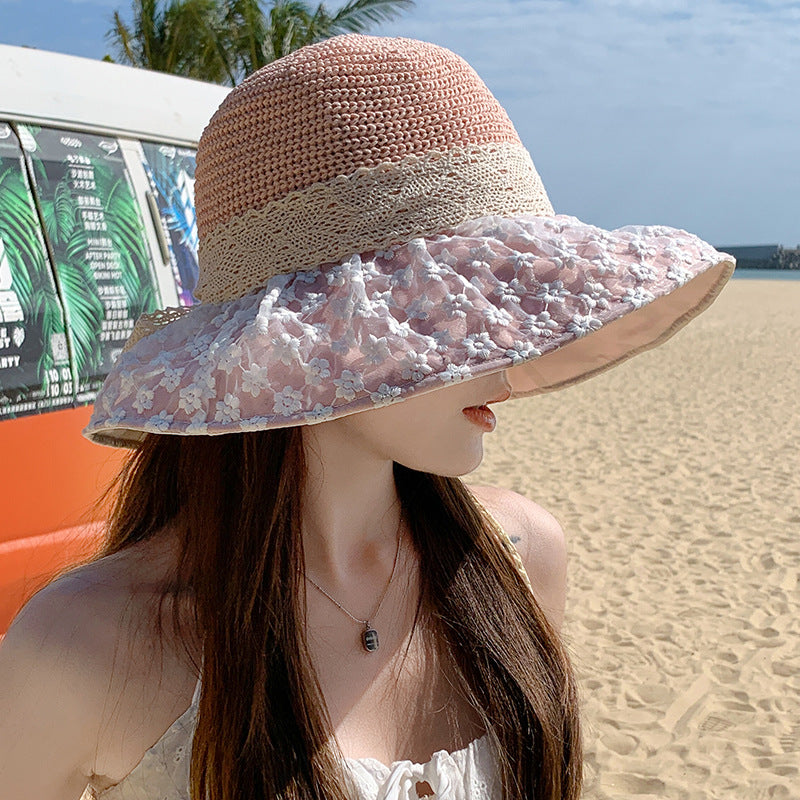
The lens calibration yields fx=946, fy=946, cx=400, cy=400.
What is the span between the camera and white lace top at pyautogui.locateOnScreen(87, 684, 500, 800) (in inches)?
43.3

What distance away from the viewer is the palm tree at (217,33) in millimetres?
15836

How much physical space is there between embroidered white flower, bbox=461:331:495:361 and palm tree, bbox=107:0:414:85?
51.9ft

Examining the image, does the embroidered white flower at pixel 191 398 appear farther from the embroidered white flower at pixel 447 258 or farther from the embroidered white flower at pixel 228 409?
the embroidered white flower at pixel 447 258

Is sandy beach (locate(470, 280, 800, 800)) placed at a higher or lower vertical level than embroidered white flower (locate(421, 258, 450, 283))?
lower

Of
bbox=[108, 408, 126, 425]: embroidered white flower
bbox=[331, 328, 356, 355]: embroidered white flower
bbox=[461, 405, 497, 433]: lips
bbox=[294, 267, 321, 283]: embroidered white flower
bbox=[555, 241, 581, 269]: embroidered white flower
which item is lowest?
bbox=[461, 405, 497, 433]: lips

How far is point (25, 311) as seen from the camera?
2.26 m

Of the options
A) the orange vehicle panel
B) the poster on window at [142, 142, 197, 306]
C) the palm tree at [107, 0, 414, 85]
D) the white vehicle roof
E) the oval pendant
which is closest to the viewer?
the oval pendant

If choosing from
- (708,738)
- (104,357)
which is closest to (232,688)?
(104,357)

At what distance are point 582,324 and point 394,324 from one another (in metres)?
0.20

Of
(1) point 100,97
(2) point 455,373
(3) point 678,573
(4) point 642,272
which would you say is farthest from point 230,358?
(3) point 678,573

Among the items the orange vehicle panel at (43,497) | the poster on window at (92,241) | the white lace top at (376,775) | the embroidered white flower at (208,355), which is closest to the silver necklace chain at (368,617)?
the white lace top at (376,775)

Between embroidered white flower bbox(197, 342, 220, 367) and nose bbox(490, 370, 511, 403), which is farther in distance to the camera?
nose bbox(490, 370, 511, 403)

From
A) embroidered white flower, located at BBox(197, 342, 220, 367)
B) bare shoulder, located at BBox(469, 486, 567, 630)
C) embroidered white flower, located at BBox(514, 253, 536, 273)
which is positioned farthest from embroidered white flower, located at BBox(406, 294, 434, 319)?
bare shoulder, located at BBox(469, 486, 567, 630)

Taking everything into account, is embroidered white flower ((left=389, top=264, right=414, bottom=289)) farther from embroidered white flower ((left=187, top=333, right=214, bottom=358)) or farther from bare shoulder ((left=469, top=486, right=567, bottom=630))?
bare shoulder ((left=469, top=486, right=567, bottom=630))
